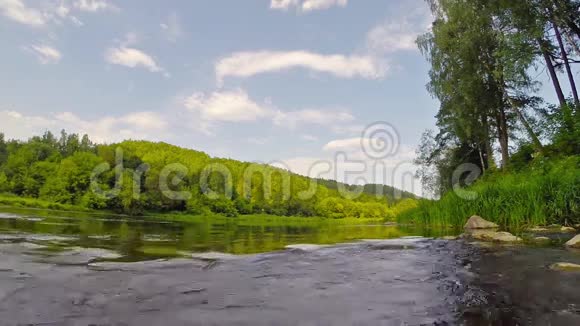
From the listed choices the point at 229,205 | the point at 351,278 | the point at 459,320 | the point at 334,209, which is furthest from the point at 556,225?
the point at 334,209

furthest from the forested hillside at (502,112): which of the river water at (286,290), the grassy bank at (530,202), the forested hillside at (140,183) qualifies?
the forested hillside at (140,183)

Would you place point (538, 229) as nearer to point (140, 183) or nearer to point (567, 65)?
point (567, 65)

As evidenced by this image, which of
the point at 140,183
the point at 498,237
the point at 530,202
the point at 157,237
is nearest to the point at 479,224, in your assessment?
the point at 530,202

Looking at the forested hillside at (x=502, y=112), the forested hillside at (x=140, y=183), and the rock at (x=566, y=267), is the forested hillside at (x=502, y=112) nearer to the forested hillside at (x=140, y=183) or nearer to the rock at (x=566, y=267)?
the rock at (x=566, y=267)

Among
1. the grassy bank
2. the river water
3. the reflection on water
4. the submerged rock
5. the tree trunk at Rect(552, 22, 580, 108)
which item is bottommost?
the reflection on water

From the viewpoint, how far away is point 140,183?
250ft

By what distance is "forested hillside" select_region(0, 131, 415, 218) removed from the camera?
71.1 meters

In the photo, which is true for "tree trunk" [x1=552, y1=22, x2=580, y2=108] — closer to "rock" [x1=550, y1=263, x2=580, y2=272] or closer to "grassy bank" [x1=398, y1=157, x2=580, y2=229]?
"grassy bank" [x1=398, y1=157, x2=580, y2=229]

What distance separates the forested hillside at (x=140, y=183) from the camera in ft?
233

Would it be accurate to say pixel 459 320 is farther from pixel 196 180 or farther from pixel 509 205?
pixel 196 180

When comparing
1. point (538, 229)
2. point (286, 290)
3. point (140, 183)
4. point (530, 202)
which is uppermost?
point (140, 183)

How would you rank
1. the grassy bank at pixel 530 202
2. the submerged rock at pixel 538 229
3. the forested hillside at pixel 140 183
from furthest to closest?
1. the forested hillside at pixel 140 183
2. the grassy bank at pixel 530 202
3. the submerged rock at pixel 538 229

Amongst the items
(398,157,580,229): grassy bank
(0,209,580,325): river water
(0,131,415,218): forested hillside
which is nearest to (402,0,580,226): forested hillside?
(398,157,580,229): grassy bank

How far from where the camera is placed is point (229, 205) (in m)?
88.0
